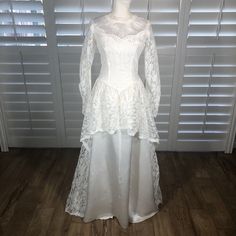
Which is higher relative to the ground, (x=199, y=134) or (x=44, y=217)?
(x=199, y=134)

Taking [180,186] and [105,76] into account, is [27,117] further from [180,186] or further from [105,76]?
[180,186]

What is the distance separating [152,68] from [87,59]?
1.07 feet

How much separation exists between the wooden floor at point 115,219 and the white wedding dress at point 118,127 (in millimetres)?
87

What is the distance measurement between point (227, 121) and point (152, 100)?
1025mm

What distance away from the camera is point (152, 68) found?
1306 mm

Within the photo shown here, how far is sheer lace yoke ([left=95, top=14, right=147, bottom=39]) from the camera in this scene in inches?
46.1

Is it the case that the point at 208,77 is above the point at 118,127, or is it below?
above

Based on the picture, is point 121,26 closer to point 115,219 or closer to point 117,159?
point 117,159

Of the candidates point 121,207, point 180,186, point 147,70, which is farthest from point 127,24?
point 180,186

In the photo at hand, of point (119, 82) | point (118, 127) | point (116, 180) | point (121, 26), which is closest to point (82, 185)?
point (116, 180)

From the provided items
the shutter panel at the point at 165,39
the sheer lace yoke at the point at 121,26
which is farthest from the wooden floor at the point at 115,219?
the sheer lace yoke at the point at 121,26

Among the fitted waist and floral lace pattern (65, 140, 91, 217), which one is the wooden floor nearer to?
floral lace pattern (65, 140, 91, 217)

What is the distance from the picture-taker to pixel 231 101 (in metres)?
2.03

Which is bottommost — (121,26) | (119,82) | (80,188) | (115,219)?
(115,219)
